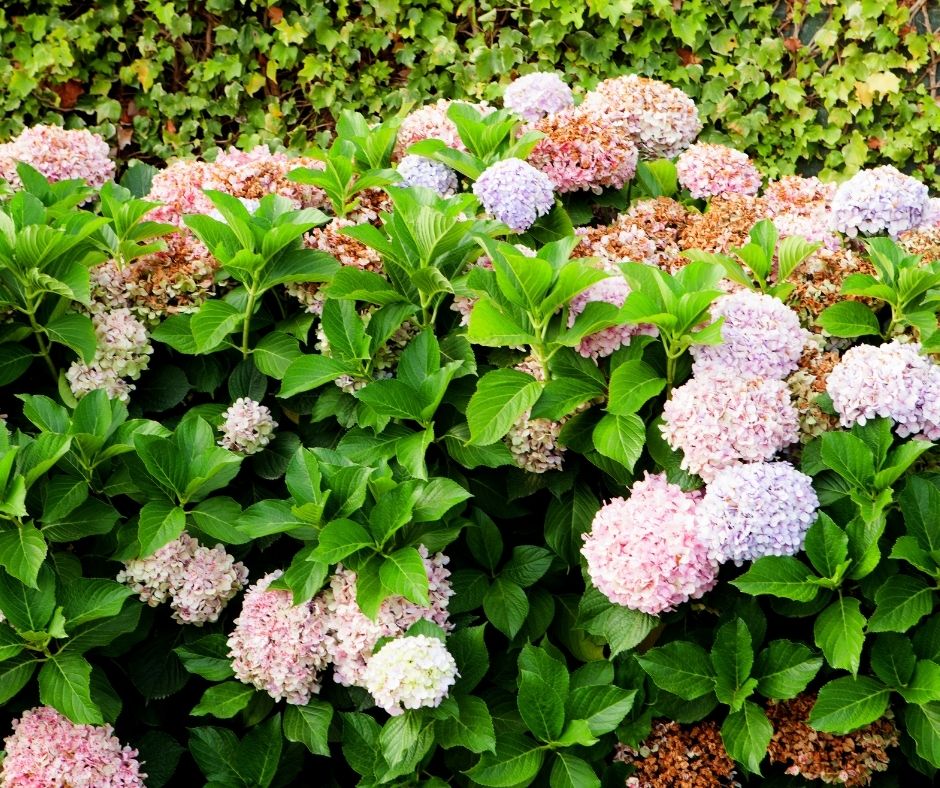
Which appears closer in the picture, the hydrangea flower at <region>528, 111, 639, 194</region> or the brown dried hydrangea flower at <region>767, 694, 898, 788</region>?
the brown dried hydrangea flower at <region>767, 694, 898, 788</region>

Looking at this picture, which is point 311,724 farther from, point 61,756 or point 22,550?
point 22,550

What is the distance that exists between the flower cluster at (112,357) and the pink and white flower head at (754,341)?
1129 mm

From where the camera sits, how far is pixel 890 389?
1894 millimetres

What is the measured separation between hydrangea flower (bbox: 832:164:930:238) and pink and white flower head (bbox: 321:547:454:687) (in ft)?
4.01

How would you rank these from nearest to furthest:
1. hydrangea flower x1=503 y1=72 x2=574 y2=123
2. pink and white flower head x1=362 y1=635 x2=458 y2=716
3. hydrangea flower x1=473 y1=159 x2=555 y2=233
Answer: pink and white flower head x1=362 y1=635 x2=458 y2=716
hydrangea flower x1=473 y1=159 x2=555 y2=233
hydrangea flower x1=503 y1=72 x2=574 y2=123

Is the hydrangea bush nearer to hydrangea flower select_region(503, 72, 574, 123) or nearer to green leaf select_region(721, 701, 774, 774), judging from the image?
green leaf select_region(721, 701, 774, 774)

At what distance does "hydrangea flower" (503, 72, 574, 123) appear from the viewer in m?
2.90

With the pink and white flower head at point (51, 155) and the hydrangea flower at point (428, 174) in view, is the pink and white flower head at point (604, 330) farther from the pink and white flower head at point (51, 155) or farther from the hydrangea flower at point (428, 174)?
the pink and white flower head at point (51, 155)

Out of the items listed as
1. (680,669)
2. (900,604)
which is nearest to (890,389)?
(900,604)

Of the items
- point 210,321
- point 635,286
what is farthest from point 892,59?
point 210,321

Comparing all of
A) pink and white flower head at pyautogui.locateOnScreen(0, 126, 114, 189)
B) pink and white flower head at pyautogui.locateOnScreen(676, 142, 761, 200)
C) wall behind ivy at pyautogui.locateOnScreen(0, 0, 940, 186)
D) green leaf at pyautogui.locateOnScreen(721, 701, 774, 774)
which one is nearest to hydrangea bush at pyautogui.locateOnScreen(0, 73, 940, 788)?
green leaf at pyautogui.locateOnScreen(721, 701, 774, 774)

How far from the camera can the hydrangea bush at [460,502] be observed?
72.7 inches

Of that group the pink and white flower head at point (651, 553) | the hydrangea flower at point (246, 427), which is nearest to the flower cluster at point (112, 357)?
the hydrangea flower at point (246, 427)

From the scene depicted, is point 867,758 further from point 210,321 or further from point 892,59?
point 892,59
